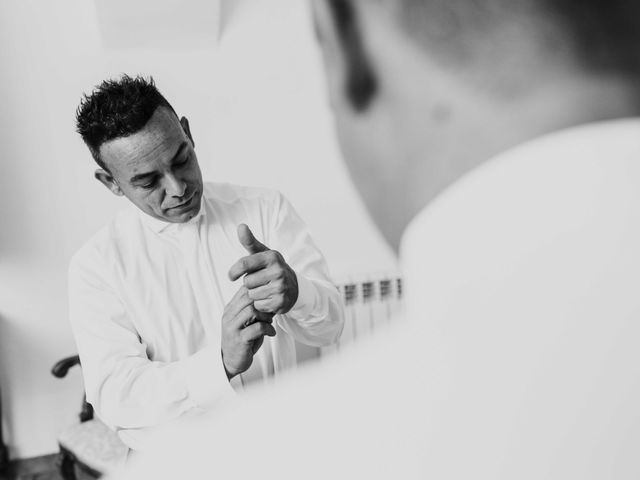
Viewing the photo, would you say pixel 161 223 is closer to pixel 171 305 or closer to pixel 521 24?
pixel 171 305

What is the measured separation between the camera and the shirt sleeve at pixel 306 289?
98 centimetres

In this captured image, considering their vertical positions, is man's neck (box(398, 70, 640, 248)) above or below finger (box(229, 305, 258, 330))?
above

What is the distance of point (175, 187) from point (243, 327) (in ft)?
1.15

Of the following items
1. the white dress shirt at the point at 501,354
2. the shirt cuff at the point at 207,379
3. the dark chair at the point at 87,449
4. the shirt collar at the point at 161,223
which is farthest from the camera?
the dark chair at the point at 87,449

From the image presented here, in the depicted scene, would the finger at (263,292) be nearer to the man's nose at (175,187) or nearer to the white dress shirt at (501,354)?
the man's nose at (175,187)

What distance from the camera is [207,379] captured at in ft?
2.95

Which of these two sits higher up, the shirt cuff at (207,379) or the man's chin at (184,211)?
the man's chin at (184,211)

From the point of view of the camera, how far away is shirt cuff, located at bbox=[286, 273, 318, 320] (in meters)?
0.94

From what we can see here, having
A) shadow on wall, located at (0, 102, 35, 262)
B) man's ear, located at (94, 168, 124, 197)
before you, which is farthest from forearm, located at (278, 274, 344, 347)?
shadow on wall, located at (0, 102, 35, 262)

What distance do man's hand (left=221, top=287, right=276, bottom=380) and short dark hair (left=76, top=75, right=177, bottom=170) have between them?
16.0 inches

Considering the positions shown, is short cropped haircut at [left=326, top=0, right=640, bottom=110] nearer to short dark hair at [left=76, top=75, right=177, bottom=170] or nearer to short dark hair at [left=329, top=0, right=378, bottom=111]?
short dark hair at [left=329, top=0, right=378, bottom=111]

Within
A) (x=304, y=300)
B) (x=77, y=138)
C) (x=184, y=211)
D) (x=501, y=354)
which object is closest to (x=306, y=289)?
(x=304, y=300)

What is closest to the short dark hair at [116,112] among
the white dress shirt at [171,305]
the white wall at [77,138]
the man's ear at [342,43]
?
the white dress shirt at [171,305]

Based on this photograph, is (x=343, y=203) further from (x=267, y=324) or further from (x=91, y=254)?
(x=267, y=324)
